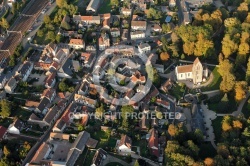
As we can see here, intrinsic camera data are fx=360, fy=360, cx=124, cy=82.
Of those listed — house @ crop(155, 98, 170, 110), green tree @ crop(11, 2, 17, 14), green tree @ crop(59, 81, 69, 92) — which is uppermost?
green tree @ crop(11, 2, 17, 14)

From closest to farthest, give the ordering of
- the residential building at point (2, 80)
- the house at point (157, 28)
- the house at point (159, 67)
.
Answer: the residential building at point (2, 80) < the house at point (159, 67) < the house at point (157, 28)

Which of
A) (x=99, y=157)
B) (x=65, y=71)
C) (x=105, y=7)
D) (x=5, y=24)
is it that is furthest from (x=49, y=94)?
(x=105, y=7)

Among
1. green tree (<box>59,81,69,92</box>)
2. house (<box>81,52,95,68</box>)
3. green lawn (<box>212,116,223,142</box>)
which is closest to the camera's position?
green lawn (<box>212,116,223,142</box>)

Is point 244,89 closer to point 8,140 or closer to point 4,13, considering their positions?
point 8,140

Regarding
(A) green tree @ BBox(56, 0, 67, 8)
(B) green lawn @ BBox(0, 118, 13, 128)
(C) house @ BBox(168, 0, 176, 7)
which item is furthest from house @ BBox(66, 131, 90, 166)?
(C) house @ BBox(168, 0, 176, 7)

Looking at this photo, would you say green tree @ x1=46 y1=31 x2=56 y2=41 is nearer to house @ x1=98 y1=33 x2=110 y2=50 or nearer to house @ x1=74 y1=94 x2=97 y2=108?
house @ x1=98 y1=33 x2=110 y2=50

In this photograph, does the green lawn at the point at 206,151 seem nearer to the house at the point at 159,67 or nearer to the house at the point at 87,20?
the house at the point at 159,67

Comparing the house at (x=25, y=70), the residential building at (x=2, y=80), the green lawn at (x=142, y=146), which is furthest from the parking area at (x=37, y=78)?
the green lawn at (x=142, y=146)
